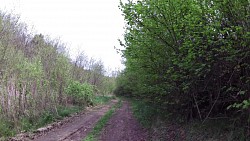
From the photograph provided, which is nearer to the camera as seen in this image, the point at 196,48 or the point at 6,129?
the point at 196,48

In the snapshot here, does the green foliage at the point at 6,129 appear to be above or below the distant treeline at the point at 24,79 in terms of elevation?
below

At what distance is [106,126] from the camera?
12.7m

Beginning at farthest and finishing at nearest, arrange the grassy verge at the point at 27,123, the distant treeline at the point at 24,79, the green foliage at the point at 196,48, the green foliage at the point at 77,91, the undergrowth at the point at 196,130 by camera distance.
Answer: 1. the green foliage at the point at 77,91
2. the distant treeline at the point at 24,79
3. the grassy verge at the point at 27,123
4. the undergrowth at the point at 196,130
5. the green foliage at the point at 196,48

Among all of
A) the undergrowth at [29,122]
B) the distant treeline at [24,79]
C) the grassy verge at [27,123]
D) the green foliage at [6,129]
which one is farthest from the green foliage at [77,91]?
the green foliage at [6,129]

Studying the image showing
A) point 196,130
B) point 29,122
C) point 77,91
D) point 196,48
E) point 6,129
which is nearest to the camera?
point 196,48

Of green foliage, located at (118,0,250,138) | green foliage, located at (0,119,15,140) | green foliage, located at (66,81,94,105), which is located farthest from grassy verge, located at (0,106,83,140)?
green foliage, located at (118,0,250,138)

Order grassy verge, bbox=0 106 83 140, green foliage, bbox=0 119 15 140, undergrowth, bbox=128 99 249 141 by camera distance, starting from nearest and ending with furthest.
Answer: undergrowth, bbox=128 99 249 141, green foliage, bbox=0 119 15 140, grassy verge, bbox=0 106 83 140

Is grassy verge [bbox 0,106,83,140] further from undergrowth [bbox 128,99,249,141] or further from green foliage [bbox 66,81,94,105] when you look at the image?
undergrowth [bbox 128,99,249,141]

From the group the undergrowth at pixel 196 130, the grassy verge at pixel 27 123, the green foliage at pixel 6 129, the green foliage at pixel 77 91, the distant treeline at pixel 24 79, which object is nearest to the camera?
the undergrowth at pixel 196 130

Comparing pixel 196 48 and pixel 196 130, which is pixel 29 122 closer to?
pixel 196 130

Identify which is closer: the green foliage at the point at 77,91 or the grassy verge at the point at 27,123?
the grassy verge at the point at 27,123

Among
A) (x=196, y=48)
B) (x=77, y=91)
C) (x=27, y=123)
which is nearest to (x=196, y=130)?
(x=196, y=48)

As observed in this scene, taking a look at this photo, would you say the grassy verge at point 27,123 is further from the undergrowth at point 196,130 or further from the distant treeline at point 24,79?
the undergrowth at point 196,130

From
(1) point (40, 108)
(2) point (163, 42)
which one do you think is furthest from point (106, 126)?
(2) point (163, 42)
